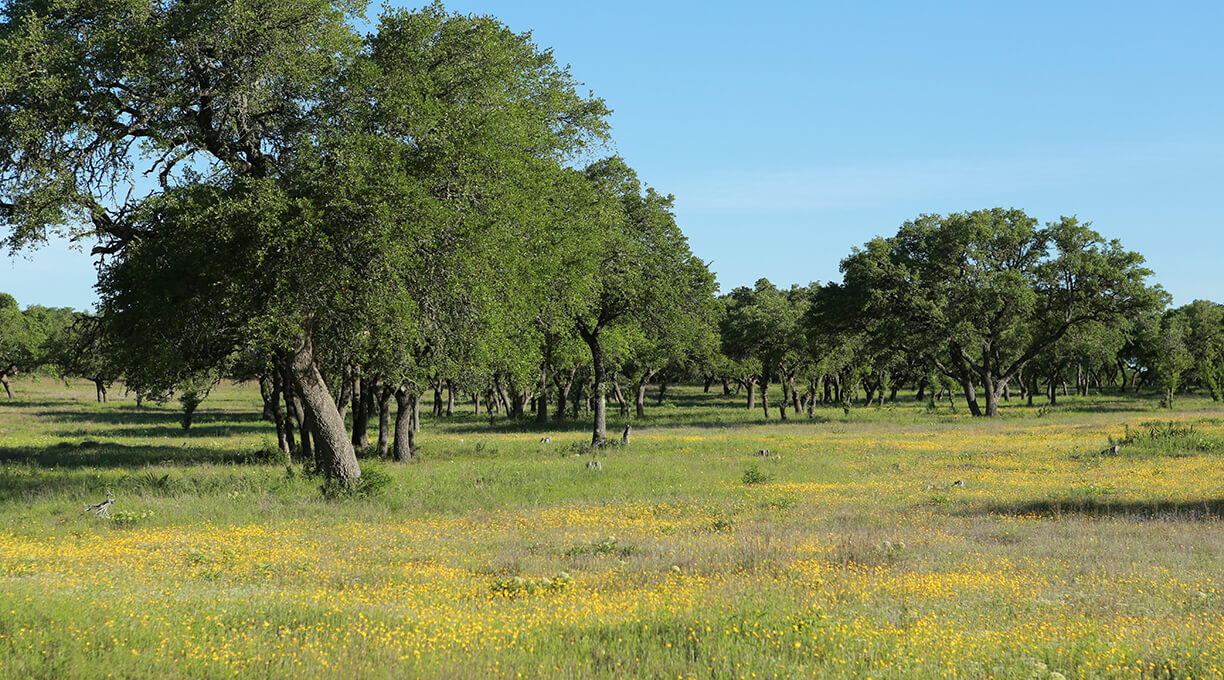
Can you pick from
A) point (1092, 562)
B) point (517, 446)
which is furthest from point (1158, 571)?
point (517, 446)

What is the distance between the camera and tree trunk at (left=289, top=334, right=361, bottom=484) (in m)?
21.8

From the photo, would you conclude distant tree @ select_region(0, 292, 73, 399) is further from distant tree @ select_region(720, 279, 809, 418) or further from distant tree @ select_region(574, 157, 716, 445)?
distant tree @ select_region(574, 157, 716, 445)

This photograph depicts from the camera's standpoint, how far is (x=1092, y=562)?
12.0 metres

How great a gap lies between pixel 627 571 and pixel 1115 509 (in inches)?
461

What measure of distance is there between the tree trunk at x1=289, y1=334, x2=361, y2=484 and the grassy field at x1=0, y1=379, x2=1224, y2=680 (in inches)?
32.4

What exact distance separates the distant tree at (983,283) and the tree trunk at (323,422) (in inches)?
1582

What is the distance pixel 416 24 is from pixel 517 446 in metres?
19.5

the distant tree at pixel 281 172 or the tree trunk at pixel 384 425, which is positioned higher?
the distant tree at pixel 281 172

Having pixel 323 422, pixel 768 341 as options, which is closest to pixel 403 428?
pixel 323 422

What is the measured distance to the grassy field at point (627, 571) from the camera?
7496mm

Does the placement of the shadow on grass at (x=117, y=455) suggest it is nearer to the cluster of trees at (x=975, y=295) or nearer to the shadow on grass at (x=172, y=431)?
the shadow on grass at (x=172, y=431)

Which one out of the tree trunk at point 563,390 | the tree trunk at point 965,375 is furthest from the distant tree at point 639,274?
the tree trunk at point 563,390

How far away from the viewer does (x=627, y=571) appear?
38.4 ft

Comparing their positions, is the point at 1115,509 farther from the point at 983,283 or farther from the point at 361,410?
the point at 983,283
